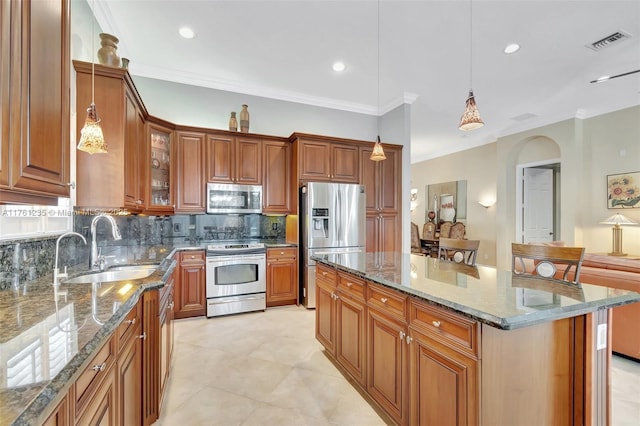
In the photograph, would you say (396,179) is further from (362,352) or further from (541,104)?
(362,352)

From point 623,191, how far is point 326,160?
4.85 metres

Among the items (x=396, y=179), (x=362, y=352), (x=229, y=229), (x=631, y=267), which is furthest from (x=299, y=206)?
(x=631, y=267)

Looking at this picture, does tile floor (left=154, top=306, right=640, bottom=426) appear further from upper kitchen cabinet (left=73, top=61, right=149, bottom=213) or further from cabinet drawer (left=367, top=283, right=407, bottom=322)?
upper kitchen cabinet (left=73, top=61, right=149, bottom=213)

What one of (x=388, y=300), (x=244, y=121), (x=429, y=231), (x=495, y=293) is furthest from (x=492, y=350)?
(x=429, y=231)

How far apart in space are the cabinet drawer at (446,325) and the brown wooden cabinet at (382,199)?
3.01 meters

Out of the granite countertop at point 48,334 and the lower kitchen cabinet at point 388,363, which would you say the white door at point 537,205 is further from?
the granite countertop at point 48,334

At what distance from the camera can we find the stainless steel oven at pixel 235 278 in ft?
12.1

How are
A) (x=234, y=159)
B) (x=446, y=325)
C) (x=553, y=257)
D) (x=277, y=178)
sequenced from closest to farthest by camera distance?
(x=446, y=325)
(x=553, y=257)
(x=234, y=159)
(x=277, y=178)

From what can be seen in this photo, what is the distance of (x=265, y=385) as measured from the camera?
2262 mm

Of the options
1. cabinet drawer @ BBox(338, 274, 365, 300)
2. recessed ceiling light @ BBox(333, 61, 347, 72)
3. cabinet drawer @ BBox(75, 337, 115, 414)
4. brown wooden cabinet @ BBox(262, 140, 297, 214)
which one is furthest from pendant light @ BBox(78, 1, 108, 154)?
recessed ceiling light @ BBox(333, 61, 347, 72)

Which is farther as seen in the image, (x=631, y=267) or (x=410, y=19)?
(x=410, y=19)

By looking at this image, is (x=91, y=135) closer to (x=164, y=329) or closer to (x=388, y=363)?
(x=164, y=329)

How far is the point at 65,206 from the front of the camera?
212cm

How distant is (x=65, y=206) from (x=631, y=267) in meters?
4.71
